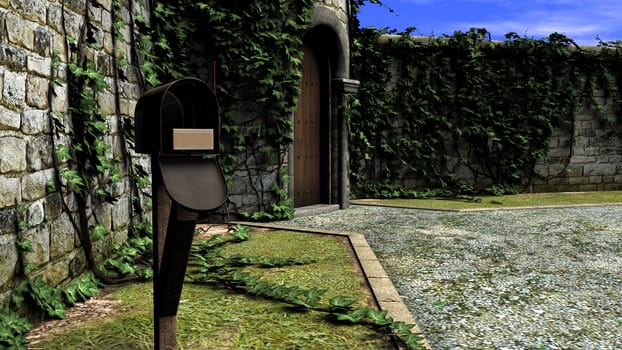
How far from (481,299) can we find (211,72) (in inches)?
171

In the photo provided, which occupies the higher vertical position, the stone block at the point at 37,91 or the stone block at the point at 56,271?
the stone block at the point at 37,91

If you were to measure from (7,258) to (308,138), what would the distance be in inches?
216

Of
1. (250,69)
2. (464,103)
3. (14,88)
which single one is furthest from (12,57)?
(464,103)

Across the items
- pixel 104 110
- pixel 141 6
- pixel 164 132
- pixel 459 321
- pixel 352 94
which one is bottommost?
pixel 459 321

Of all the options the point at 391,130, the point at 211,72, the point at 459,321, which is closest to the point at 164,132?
the point at 459,321

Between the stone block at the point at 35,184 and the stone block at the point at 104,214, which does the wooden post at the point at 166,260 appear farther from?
the stone block at the point at 104,214

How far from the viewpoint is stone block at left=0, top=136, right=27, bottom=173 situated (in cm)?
275

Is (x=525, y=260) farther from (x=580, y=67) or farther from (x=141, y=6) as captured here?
(x=580, y=67)

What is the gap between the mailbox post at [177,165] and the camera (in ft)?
7.00

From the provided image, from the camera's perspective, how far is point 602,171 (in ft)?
37.2

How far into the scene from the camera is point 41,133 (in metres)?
3.15

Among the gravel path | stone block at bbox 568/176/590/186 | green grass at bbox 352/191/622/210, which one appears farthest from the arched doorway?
stone block at bbox 568/176/590/186

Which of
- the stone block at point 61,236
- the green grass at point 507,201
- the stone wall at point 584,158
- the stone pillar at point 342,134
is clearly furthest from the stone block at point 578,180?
the stone block at point 61,236

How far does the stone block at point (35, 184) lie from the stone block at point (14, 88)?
427mm
